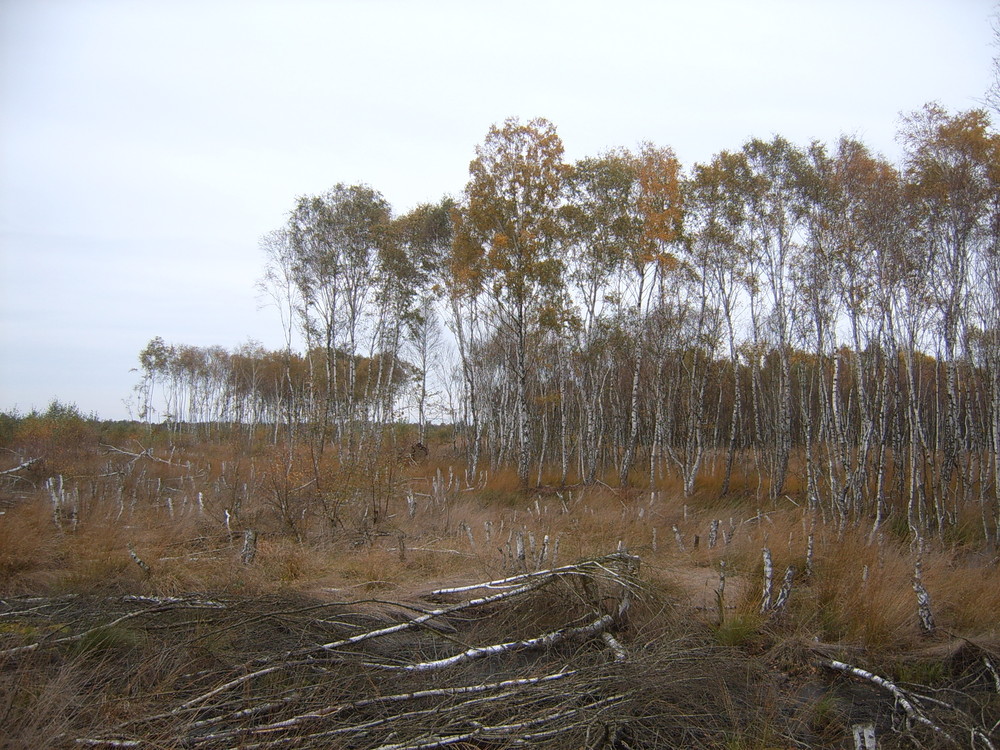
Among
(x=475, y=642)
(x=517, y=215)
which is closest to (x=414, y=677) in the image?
(x=475, y=642)

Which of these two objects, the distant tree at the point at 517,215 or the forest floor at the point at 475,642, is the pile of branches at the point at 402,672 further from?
the distant tree at the point at 517,215

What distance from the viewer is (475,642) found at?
4723mm

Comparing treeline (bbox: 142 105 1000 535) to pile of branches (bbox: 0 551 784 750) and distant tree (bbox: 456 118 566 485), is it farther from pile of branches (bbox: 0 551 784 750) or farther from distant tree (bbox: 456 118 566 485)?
pile of branches (bbox: 0 551 784 750)

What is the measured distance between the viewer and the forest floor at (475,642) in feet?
11.2

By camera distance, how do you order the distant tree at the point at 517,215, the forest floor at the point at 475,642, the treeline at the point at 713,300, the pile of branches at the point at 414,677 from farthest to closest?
1. the distant tree at the point at 517,215
2. the treeline at the point at 713,300
3. the forest floor at the point at 475,642
4. the pile of branches at the point at 414,677

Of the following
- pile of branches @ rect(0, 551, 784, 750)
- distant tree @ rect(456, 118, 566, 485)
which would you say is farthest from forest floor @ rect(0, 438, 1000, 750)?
distant tree @ rect(456, 118, 566, 485)

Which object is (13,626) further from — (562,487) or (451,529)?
(562,487)

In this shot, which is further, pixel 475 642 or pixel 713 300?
pixel 713 300

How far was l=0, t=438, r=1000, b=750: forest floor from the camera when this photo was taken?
3.43 meters

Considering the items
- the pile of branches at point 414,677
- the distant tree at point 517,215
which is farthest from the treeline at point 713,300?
the pile of branches at point 414,677

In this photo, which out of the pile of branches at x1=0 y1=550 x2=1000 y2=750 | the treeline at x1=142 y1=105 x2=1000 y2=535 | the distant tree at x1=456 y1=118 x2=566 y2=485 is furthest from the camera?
the distant tree at x1=456 y1=118 x2=566 y2=485

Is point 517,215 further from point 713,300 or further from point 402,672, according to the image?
point 402,672

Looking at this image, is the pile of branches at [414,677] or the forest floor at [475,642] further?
the forest floor at [475,642]

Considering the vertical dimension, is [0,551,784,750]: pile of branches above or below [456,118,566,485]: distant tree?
below
